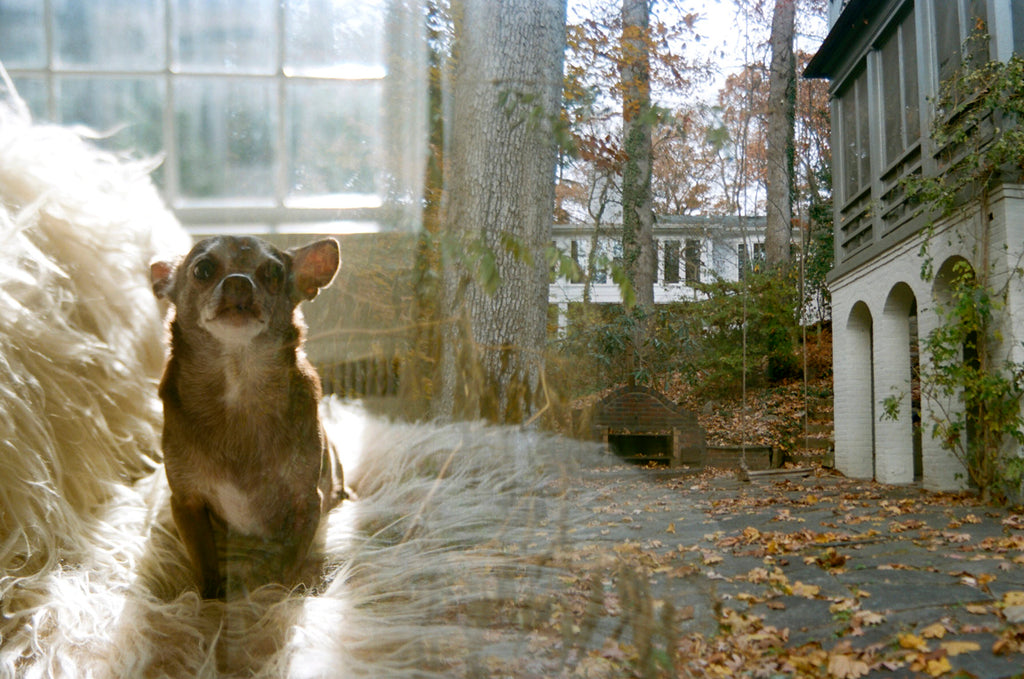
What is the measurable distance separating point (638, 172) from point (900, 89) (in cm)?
47

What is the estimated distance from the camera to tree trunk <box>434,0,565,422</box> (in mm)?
865

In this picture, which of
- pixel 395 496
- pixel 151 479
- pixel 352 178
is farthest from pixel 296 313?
pixel 151 479

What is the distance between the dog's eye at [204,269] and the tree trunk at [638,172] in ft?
1.69

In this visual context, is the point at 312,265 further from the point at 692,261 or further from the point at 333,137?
the point at 692,261

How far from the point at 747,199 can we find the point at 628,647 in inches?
22.3

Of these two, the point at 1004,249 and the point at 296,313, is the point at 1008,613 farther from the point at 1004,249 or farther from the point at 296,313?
the point at 296,313

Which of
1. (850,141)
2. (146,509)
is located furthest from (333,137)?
(850,141)

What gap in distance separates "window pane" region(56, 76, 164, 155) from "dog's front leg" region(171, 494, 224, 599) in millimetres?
537

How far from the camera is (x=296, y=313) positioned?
90 centimetres

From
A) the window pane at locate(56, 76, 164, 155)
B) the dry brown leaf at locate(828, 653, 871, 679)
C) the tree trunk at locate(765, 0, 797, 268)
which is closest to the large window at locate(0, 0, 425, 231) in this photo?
the window pane at locate(56, 76, 164, 155)

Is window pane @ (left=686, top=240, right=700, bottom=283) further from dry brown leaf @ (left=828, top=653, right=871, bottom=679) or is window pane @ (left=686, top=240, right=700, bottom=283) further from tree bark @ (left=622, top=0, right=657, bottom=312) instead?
dry brown leaf @ (left=828, top=653, right=871, bottom=679)

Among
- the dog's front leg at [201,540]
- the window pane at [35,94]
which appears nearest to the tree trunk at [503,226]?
the dog's front leg at [201,540]

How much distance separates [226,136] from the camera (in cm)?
100

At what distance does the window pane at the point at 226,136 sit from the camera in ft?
3.27
